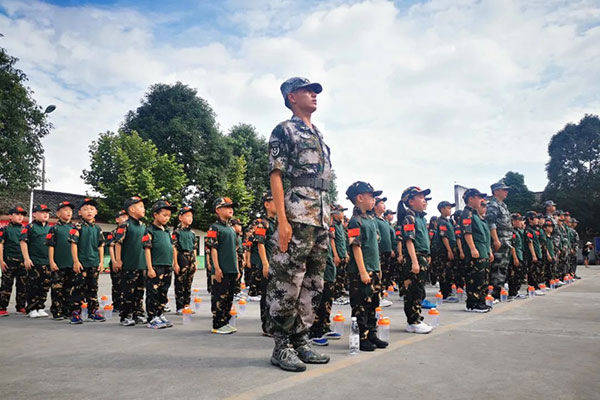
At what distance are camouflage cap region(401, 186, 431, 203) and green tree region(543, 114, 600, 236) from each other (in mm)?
38467

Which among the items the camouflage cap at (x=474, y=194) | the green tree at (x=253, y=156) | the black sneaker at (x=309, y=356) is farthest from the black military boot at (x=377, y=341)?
the green tree at (x=253, y=156)

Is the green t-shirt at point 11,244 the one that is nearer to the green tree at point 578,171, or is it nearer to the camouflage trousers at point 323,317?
the camouflage trousers at point 323,317

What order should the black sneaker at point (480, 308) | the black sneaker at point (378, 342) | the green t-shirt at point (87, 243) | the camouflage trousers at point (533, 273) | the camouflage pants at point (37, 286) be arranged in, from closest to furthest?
1. the black sneaker at point (378, 342)
2. the green t-shirt at point (87, 243)
3. the black sneaker at point (480, 308)
4. the camouflage pants at point (37, 286)
5. the camouflage trousers at point (533, 273)

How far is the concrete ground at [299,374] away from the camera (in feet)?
10.8

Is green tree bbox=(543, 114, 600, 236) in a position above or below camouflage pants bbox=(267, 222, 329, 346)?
above

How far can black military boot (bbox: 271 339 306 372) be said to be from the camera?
12.7ft

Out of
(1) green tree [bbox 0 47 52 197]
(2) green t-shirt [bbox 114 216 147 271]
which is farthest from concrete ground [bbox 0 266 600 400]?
(1) green tree [bbox 0 47 52 197]

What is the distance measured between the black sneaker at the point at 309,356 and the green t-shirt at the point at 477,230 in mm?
4952

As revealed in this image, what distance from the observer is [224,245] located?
6.68 m

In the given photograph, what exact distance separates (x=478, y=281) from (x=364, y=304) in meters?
4.02

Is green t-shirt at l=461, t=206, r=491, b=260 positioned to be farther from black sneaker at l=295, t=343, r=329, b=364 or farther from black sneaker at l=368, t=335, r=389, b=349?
black sneaker at l=295, t=343, r=329, b=364

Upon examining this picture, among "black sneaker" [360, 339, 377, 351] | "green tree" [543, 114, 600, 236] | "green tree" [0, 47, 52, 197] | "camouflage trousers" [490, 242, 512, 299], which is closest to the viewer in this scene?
"black sneaker" [360, 339, 377, 351]

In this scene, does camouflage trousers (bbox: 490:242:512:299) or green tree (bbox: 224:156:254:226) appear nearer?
camouflage trousers (bbox: 490:242:512:299)

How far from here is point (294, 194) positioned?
425 centimetres
